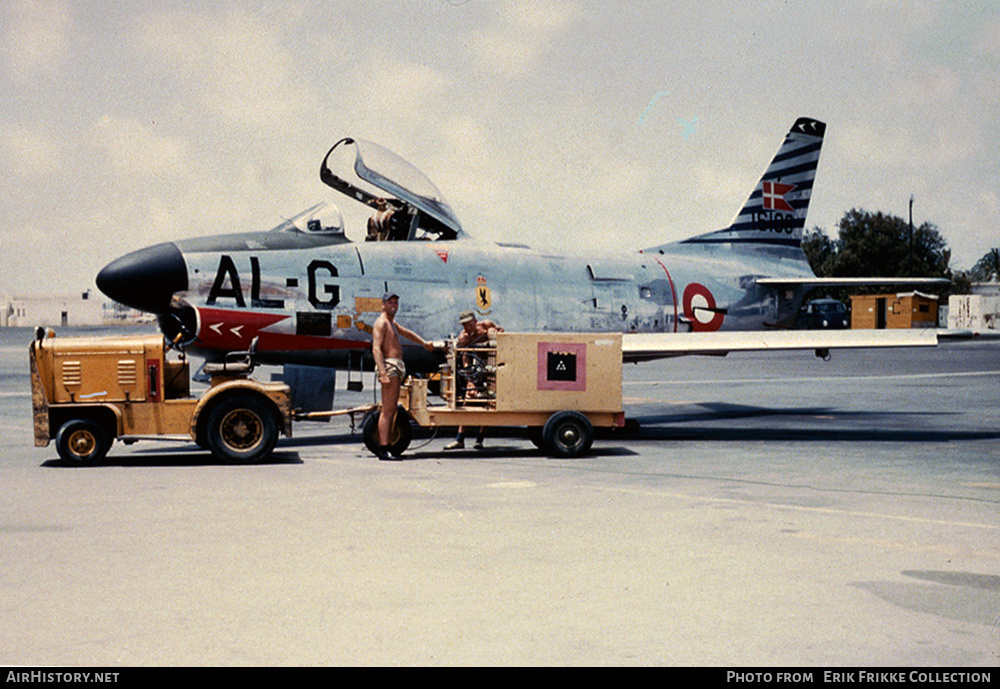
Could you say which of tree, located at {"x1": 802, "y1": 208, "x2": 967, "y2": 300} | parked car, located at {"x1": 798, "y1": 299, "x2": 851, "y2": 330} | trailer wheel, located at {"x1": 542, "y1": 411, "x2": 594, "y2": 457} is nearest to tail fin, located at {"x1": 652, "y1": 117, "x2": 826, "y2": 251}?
trailer wheel, located at {"x1": 542, "y1": 411, "x2": 594, "y2": 457}

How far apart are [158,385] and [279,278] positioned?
9.92 ft

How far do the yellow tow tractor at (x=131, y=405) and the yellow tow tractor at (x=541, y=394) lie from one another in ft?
4.63

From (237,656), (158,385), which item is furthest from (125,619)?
(158,385)

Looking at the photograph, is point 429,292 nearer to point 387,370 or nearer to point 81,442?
point 387,370

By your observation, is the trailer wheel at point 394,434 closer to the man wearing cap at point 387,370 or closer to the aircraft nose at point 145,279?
the man wearing cap at point 387,370

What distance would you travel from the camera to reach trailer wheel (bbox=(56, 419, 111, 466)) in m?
11.4

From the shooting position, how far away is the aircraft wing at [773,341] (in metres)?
14.3

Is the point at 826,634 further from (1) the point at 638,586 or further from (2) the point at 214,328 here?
(2) the point at 214,328

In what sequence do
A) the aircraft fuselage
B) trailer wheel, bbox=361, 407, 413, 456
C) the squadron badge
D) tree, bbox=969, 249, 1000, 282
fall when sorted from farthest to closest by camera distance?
tree, bbox=969, 249, 1000, 282 → the squadron badge → the aircraft fuselage → trailer wheel, bbox=361, 407, 413, 456

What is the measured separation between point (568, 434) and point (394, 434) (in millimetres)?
2192

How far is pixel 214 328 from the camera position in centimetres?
1370

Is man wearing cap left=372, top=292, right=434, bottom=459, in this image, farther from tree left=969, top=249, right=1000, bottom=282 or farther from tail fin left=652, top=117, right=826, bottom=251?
tree left=969, top=249, right=1000, bottom=282

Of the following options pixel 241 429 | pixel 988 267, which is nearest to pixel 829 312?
pixel 241 429

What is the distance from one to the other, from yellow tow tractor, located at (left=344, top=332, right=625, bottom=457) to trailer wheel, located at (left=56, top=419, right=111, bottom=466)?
3106 millimetres
